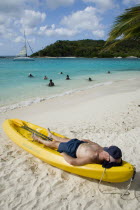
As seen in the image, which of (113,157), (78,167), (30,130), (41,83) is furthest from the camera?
(41,83)

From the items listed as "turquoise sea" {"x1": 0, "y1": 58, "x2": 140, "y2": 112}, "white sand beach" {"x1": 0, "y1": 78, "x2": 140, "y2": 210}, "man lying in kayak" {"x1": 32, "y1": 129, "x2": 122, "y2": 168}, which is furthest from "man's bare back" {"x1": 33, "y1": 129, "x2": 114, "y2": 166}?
"turquoise sea" {"x1": 0, "y1": 58, "x2": 140, "y2": 112}

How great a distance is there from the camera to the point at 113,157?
2826 mm

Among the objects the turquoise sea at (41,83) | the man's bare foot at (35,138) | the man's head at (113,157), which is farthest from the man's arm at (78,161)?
the turquoise sea at (41,83)

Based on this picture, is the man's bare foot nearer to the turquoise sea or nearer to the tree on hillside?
the turquoise sea

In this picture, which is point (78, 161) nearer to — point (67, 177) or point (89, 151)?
point (89, 151)

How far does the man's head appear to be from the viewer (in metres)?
2.79

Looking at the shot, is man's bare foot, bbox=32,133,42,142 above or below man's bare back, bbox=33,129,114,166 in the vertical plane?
below

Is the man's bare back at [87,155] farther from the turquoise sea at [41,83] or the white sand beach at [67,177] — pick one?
the turquoise sea at [41,83]

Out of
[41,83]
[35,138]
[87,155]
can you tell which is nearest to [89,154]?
[87,155]

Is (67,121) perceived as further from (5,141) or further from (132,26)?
(132,26)

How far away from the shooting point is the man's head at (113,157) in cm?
279

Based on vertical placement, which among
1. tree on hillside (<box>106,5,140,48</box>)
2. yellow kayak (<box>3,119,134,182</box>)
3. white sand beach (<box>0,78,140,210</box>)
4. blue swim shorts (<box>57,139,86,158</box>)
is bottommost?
white sand beach (<box>0,78,140,210</box>)

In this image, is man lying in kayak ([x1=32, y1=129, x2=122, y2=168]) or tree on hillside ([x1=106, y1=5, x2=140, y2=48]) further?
tree on hillside ([x1=106, y1=5, x2=140, y2=48])

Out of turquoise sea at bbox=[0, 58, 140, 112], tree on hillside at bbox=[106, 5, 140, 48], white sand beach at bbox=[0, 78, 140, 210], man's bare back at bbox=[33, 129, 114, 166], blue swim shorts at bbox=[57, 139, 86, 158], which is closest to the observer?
white sand beach at bbox=[0, 78, 140, 210]
